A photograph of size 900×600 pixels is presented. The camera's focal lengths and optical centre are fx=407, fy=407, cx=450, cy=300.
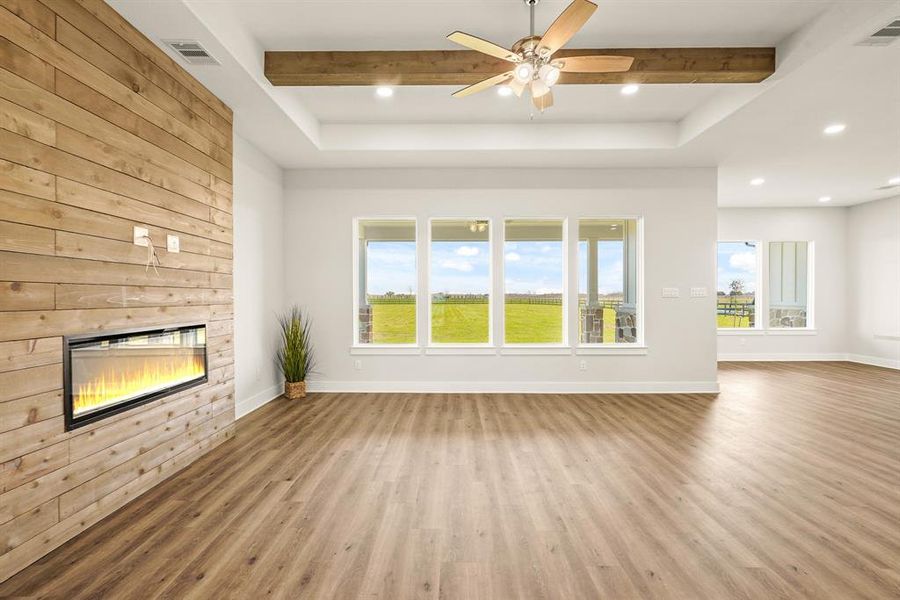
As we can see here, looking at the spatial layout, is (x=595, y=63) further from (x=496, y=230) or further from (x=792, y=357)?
(x=792, y=357)

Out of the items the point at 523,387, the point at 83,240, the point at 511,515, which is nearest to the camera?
the point at 83,240

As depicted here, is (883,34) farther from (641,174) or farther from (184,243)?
(184,243)

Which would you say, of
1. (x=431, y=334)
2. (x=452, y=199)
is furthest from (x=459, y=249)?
(x=431, y=334)

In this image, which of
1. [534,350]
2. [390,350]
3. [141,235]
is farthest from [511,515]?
[390,350]

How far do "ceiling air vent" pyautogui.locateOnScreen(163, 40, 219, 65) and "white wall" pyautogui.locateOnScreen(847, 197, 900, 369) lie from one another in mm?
10559

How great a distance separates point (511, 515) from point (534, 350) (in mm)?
3265

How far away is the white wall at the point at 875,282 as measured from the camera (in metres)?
7.24

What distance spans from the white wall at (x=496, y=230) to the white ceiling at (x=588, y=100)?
28 cm

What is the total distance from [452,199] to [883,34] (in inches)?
159

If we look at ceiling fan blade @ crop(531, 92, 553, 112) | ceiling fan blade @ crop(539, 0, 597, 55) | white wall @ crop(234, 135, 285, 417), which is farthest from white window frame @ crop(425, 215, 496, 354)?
ceiling fan blade @ crop(539, 0, 597, 55)

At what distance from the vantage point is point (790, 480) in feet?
9.39

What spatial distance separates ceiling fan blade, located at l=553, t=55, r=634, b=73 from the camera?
2.62 metres

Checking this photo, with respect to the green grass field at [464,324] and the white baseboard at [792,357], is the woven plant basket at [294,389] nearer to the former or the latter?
the green grass field at [464,324]

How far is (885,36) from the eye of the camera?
273 cm
